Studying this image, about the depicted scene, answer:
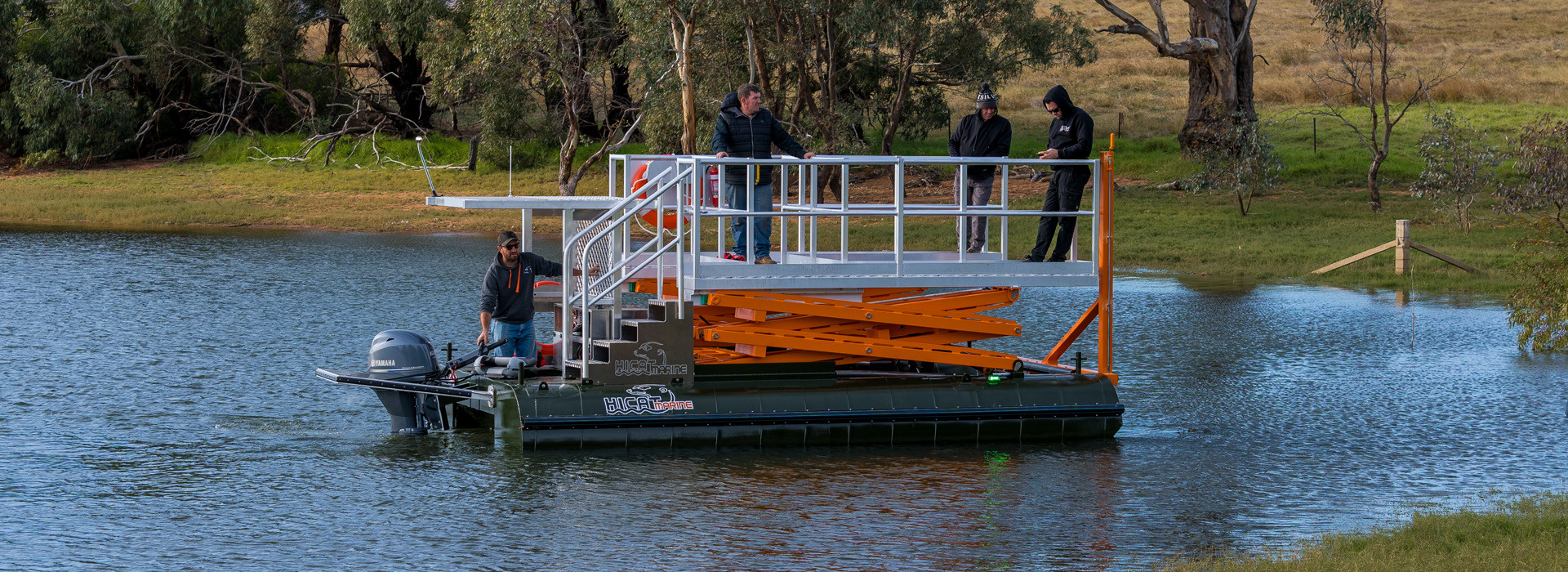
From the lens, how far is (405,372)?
1255 cm

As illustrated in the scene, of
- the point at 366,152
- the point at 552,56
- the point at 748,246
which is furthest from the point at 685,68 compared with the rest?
the point at 748,246

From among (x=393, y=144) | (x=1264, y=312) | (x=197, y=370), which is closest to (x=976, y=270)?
(x=197, y=370)

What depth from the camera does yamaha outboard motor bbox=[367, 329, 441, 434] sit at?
1256 centimetres

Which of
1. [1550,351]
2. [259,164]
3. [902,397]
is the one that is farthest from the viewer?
[259,164]

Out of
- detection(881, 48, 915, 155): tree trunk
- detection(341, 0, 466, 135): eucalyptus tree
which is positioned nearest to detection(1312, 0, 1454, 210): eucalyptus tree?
detection(881, 48, 915, 155): tree trunk

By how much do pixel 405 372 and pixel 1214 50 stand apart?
29.2m

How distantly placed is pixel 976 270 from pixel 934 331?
0.71m

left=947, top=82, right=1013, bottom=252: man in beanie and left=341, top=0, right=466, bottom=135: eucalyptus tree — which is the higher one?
left=341, top=0, right=466, bottom=135: eucalyptus tree

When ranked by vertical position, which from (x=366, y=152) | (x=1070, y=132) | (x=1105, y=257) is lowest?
(x=1105, y=257)

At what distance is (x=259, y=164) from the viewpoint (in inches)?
1711

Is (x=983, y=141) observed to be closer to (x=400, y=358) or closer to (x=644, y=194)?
(x=644, y=194)

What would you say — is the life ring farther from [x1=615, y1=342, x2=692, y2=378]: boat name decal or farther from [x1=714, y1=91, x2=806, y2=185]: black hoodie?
[x1=615, y1=342, x2=692, y2=378]: boat name decal

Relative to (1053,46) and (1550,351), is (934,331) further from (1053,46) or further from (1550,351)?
(1053,46)

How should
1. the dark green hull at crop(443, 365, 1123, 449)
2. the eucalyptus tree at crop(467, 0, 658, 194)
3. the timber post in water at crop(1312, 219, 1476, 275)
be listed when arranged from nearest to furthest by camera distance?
the dark green hull at crop(443, 365, 1123, 449) → the timber post in water at crop(1312, 219, 1476, 275) → the eucalyptus tree at crop(467, 0, 658, 194)
